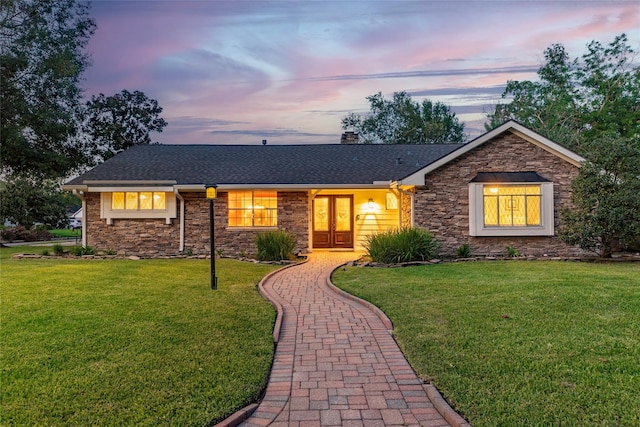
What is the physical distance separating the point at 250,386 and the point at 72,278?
692 cm

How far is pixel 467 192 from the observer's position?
12547mm

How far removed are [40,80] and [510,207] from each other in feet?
65.8

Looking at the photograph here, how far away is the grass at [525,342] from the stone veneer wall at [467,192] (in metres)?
4.03

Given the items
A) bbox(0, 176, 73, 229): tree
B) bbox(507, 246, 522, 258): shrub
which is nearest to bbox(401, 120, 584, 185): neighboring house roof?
bbox(507, 246, 522, 258): shrub

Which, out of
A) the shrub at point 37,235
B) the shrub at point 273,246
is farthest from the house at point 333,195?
the shrub at point 37,235

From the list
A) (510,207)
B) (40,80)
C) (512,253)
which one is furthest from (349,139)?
(40,80)

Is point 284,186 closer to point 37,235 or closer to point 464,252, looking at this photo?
point 464,252

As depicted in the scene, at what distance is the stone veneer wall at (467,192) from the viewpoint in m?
12.4

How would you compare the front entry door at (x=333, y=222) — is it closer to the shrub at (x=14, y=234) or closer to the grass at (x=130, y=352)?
the grass at (x=130, y=352)

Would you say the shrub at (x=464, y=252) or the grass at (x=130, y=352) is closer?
the grass at (x=130, y=352)

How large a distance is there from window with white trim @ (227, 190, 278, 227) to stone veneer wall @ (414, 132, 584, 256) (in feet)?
16.5

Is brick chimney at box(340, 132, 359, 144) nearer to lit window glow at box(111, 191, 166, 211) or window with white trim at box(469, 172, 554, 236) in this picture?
window with white trim at box(469, 172, 554, 236)

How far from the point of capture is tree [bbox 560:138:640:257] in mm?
10680

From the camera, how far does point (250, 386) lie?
351 centimetres
